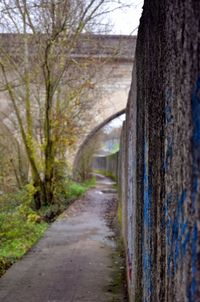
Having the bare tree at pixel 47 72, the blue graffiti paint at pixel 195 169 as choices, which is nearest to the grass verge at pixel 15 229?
the bare tree at pixel 47 72

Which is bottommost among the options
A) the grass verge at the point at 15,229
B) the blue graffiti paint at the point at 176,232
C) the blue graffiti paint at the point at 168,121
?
the grass verge at the point at 15,229

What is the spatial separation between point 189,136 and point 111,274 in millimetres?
4743

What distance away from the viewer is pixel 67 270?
5.80m

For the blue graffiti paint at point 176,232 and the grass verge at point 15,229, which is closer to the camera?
the blue graffiti paint at point 176,232

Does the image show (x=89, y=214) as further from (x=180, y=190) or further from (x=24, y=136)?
(x=180, y=190)

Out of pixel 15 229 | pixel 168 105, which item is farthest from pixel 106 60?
pixel 168 105

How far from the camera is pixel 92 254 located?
22.3 feet

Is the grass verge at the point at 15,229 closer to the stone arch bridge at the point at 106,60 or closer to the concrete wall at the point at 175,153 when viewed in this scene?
the stone arch bridge at the point at 106,60

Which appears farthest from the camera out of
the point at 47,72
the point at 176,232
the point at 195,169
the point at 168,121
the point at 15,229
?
the point at 47,72

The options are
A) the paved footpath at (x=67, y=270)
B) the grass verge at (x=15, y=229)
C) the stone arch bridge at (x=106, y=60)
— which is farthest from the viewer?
the stone arch bridge at (x=106, y=60)

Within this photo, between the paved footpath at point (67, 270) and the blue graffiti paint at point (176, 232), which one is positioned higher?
the blue graffiti paint at point (176, 232)

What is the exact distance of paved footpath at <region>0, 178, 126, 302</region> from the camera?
4.76 metres

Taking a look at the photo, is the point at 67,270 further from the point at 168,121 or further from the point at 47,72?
the point at 47,72

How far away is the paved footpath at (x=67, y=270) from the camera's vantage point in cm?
476
